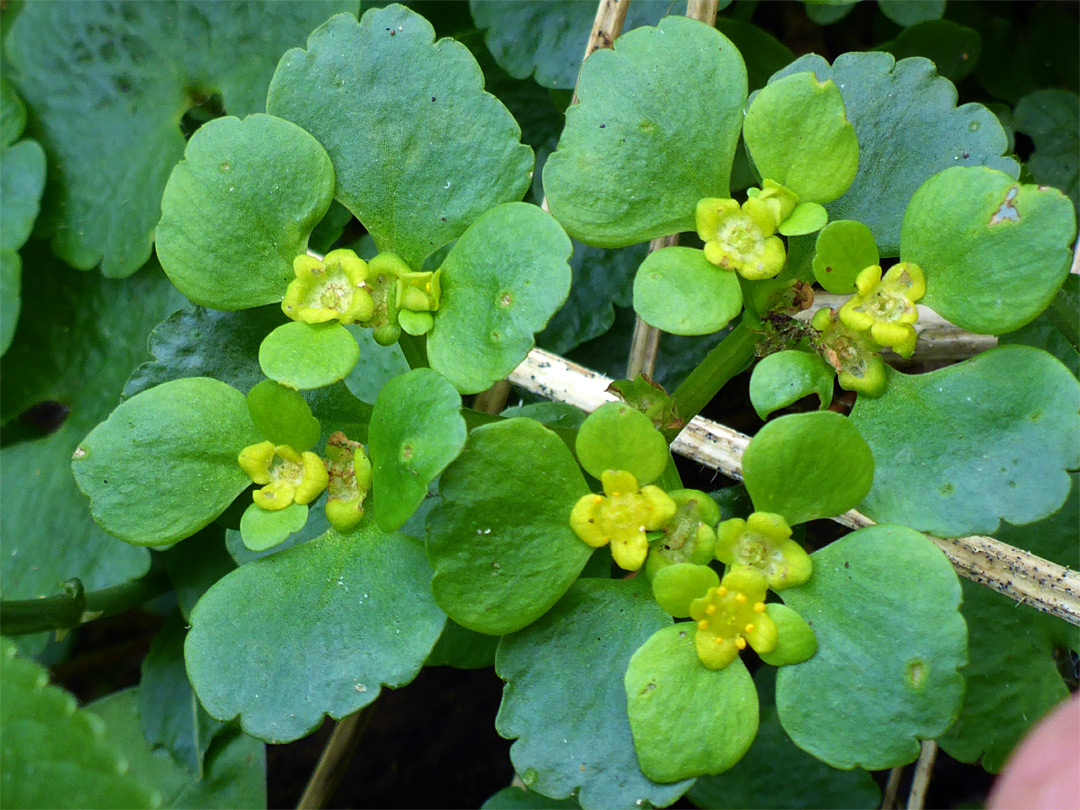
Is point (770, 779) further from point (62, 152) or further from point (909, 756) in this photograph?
point (62, 152)

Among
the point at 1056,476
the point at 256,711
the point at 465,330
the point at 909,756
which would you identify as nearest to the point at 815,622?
the point at 909,756

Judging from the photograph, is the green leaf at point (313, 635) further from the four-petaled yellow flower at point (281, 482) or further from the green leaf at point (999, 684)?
the green leaf at point (999, 684)

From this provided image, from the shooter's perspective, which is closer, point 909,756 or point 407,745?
point 909,756

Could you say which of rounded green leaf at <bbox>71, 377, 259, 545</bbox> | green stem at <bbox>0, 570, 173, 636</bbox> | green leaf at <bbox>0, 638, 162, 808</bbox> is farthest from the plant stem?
green stem at <bbox>0, 570, 173, 636</bbox>

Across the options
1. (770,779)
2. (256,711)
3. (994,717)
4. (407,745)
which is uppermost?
(256,711)

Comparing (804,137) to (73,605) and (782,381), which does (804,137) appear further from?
(73,605)

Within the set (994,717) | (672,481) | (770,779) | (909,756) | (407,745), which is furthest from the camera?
(407,745)

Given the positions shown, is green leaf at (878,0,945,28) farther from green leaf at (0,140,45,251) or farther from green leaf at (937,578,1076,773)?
green leaf at (0,140,45,251)
